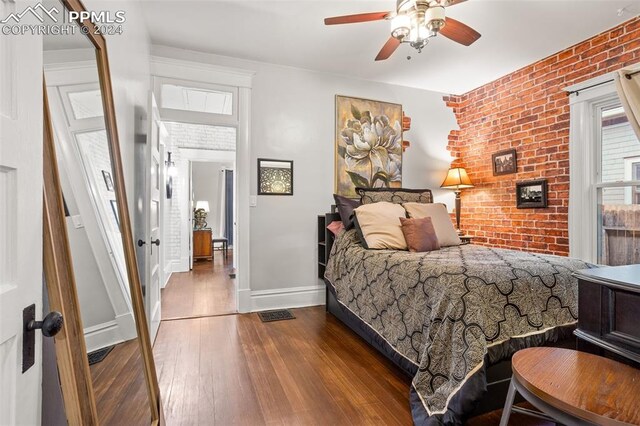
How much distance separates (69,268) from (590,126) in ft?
12.7

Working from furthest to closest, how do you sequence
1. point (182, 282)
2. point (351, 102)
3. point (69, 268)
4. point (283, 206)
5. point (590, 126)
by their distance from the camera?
point (182, 282)
point (351, 102)
point (283, 206)
point (590, 126)
point (69, 268)

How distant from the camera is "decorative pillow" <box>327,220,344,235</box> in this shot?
10.5ft

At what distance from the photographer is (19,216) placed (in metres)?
0.64

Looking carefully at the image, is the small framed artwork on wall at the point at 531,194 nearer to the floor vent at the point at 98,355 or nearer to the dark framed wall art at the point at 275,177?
the dark framed wall art at the point at 275,177

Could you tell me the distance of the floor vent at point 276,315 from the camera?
312 centimetres

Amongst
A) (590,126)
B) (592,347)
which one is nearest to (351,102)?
(590,126)

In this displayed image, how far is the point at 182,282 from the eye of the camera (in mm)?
4699

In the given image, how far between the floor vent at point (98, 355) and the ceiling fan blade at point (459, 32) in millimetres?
2504

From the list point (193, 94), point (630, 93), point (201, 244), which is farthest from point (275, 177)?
point (201, 244)

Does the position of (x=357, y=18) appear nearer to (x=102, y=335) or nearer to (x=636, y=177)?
(x=102, y=335)

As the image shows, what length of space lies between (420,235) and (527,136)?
1909mm

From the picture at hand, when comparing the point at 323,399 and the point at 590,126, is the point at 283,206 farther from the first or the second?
the point at 590,126

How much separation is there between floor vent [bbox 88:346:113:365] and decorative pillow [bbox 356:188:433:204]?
97.2 inches

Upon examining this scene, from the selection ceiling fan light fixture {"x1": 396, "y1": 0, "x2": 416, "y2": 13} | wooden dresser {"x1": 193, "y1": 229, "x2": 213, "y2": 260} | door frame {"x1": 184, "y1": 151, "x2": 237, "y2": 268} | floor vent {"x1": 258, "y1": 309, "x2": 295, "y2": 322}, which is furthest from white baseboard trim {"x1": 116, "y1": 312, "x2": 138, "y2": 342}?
wooden dresser {"x1": 193, "y1": 229, "x2": 213, "y2": 260}
